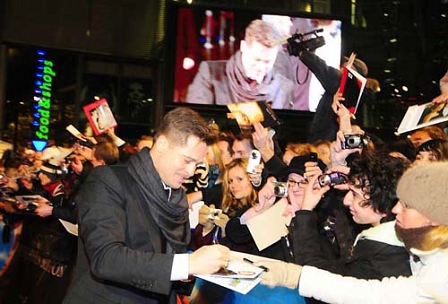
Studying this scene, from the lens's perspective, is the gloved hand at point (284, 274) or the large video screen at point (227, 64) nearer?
the gloved hand at point (284, 274)

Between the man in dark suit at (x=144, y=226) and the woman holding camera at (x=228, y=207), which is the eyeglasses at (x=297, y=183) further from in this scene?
the man in dark suit at (x=144, y=226)

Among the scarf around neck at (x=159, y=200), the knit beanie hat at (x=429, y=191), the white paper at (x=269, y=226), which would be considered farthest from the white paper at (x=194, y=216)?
the knit beanie hat at (x=429, y=191)

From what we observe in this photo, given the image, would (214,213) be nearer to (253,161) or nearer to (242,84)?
(253,161)

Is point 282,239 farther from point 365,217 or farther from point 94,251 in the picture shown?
point 94,251

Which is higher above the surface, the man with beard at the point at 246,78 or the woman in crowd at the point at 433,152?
the man with beard at the point at 246,78

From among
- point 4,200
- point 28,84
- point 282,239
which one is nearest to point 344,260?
point 282,239

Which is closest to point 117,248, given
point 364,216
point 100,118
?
point 364,216

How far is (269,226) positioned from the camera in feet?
11.2

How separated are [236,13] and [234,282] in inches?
375

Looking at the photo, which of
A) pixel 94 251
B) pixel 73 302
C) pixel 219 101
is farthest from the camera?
pixel 219 101

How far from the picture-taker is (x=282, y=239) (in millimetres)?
3385

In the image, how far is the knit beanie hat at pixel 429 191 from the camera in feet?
6.68

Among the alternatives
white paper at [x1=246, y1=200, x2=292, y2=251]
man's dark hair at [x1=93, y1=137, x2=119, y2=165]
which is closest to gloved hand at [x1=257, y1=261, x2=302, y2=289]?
white paper at [x1=246, y1=200, x2=292, y2=251]

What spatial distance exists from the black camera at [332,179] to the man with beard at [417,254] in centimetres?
62
